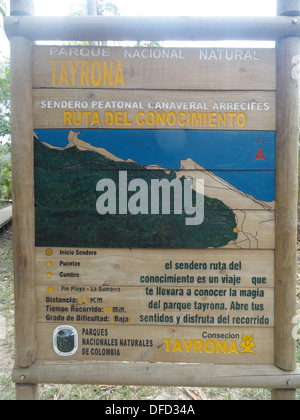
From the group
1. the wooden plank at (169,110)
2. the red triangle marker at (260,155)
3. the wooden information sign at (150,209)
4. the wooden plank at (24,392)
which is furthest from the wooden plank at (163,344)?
the wooden plank at (169,110)

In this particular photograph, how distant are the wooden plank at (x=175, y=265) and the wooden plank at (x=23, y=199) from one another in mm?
314

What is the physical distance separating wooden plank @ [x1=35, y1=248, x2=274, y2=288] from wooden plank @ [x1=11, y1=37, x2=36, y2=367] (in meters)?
0.31

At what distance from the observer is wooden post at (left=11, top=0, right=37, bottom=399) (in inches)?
70.3

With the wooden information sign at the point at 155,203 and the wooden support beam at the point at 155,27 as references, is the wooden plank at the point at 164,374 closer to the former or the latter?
the wooden information sign at the point at 155,203

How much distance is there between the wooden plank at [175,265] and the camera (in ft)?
5.94

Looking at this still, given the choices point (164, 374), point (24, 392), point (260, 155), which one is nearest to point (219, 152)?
point (260, 155)

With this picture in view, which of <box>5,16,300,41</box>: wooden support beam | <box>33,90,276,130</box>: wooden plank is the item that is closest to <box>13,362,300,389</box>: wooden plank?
<box>33,90,276,130</box>: wooden plank

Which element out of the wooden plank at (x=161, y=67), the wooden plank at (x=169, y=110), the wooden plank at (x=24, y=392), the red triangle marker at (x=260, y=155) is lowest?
the wooden plank at (x=24, y=392)

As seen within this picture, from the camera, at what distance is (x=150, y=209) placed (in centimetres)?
181

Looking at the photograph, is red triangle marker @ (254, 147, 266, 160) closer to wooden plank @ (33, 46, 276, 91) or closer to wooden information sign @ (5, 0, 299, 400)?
wooden information sign @ (5, 0, 299, 400)

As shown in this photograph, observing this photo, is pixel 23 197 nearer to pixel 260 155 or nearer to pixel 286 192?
pixel 260 155
